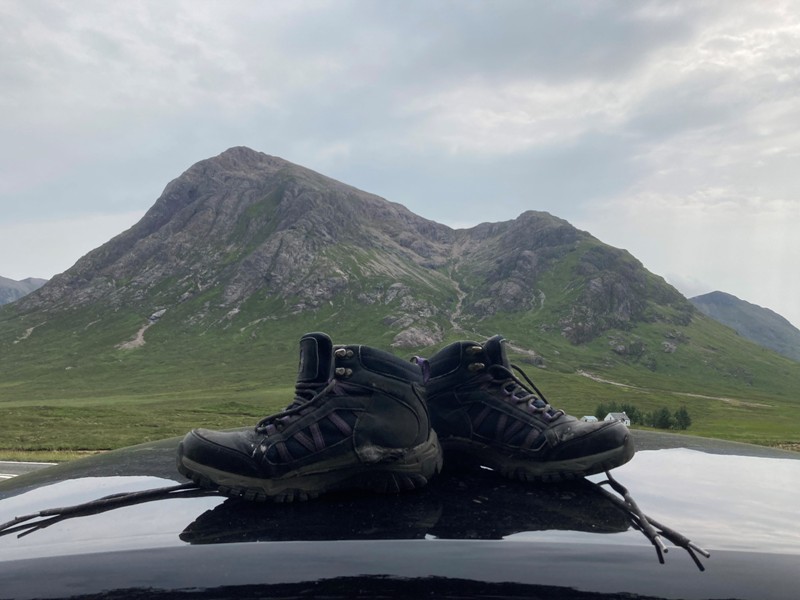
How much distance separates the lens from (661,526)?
2.77 m

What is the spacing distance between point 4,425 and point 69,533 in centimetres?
6803

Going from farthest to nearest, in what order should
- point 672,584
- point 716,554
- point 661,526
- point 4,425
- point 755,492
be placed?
point 4,425, point 755,492, point 661,526, point 716,554, point 672,584

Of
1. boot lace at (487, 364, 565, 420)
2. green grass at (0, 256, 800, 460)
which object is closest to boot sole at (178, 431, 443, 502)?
boot lace at (487, 364, 565, 420)

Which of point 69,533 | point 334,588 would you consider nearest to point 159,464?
point 69,533

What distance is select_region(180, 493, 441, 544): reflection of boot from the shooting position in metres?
2.74

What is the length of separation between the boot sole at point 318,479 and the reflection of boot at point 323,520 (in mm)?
62

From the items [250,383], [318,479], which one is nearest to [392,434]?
[318,479]

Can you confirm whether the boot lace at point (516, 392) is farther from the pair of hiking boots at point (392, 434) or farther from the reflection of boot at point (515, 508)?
the reflection of boot at point (515, 508)

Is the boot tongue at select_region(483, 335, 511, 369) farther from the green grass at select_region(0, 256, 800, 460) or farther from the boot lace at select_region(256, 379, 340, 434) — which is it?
the green grass at select_region(0, 256, 800, 460)

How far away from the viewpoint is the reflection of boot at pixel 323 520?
2.74 meters

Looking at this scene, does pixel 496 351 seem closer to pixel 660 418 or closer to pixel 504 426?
pixel 504 426

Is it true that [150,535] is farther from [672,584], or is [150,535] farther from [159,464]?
[672,584]

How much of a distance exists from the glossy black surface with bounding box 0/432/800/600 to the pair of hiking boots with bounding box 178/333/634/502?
0.47 ft

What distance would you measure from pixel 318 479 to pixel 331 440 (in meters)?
0.24
